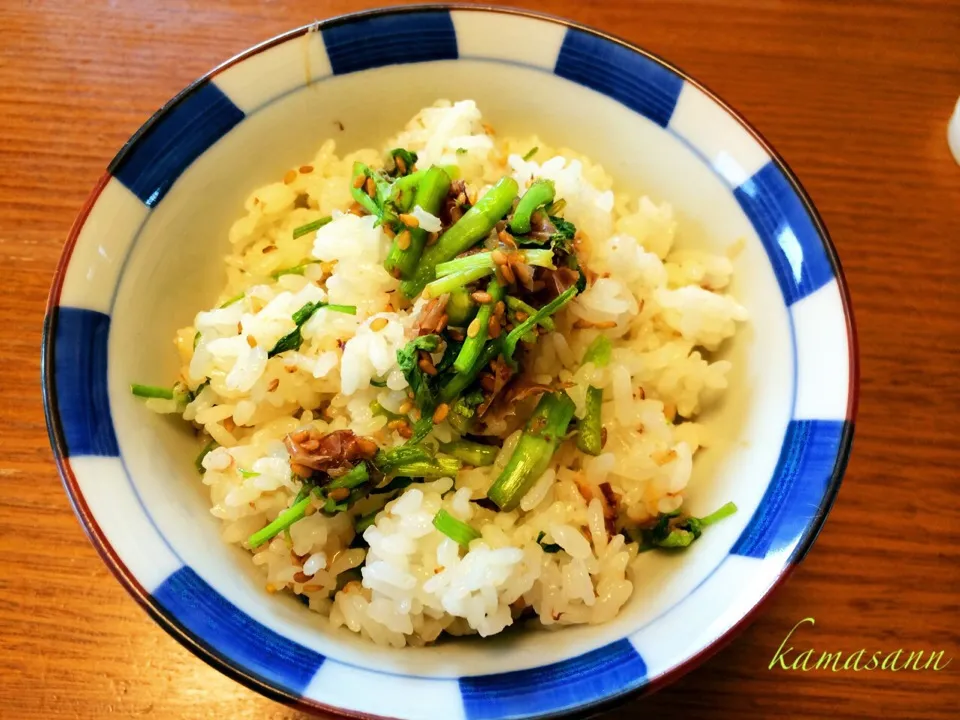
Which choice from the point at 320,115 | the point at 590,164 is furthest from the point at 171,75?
the point at 590,164

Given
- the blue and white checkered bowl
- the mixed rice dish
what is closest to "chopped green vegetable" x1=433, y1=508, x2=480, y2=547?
the mixed rice dish

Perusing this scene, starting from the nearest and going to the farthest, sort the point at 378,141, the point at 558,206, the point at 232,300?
the point at 558,206, the point at 232,300, the point at 378,141

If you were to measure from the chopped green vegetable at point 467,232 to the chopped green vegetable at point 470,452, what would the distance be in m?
0.38

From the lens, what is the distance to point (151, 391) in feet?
5.55

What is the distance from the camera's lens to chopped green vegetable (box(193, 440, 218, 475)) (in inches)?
69.5

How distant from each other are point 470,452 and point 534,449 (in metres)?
0.15

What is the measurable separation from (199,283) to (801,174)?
6.66ft

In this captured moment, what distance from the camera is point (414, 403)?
5.21 ft

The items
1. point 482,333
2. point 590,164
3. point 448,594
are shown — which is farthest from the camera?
point 590,164

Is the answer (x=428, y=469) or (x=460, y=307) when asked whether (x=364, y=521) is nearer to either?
(x=428, y=469)

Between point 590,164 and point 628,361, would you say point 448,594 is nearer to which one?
point 628,361

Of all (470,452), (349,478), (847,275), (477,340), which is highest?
(847,275)

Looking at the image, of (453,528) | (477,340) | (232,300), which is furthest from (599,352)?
(232,300)

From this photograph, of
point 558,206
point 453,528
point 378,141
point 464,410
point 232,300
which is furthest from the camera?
point 378,141
